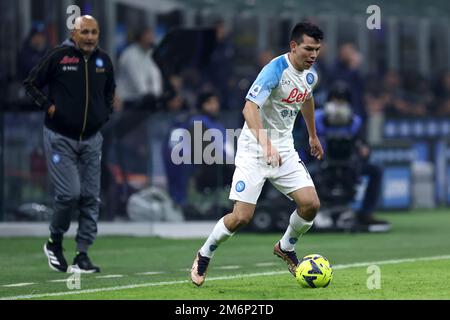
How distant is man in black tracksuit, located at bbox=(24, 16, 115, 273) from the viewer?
12977mm

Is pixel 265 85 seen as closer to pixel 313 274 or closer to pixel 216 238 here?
pixel 216 238

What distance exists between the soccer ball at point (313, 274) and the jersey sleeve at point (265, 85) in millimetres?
1359

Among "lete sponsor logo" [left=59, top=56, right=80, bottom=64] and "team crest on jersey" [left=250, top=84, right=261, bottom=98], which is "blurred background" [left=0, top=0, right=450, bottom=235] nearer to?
"lete sponsor logo" [left=59, top=56, right=80, bottom=64]

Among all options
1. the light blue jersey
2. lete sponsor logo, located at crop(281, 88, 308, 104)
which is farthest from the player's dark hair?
lete sponsor logo, located at crop(281, 88, 308, 104)

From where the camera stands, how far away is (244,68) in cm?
2833

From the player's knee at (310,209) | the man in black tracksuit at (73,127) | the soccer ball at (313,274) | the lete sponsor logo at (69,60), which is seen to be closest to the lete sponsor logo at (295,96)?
the player's knee at (310,209)

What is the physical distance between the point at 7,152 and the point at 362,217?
5.42 m

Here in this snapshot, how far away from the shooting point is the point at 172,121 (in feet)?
61.9

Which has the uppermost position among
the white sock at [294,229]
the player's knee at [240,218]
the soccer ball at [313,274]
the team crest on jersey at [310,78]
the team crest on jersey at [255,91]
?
the team crest on jersey at [310,78]

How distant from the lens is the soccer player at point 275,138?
10.9 meters

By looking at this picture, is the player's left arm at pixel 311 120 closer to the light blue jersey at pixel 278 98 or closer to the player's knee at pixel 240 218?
the light blue jersey at pixel 278 98

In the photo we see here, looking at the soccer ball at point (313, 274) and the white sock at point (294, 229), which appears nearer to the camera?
the soccer ball at point (313, 274)

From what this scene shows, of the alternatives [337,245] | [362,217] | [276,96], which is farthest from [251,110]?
[362,217]

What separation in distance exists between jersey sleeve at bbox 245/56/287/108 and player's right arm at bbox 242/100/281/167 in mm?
53
